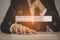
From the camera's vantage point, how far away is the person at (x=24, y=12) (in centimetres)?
159

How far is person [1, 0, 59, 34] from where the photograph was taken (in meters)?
1.59

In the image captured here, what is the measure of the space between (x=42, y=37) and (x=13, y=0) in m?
0.36

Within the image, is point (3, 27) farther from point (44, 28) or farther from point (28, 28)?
point (44, 28)

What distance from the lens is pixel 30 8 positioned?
1611 mm

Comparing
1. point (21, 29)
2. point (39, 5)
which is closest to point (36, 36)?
point (21, 29)

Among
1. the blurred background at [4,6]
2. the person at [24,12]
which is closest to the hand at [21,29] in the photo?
the person at [24,12]

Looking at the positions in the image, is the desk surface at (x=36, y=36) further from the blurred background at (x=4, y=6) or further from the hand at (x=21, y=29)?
the blurred background at (x=4, y=6)

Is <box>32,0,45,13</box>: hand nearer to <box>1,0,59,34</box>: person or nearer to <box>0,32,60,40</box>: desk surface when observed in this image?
<box>1,0,59,34</box>: person

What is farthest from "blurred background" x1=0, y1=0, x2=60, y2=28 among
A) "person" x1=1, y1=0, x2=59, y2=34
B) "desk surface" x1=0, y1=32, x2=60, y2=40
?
"desk surface" x1=0, y1=32, x2=60, y2=40
